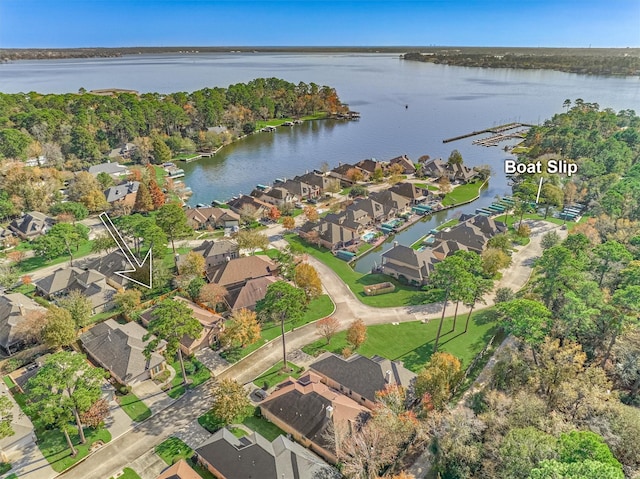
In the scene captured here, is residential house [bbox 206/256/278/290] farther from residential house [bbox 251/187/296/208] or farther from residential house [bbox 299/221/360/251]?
residential house [bbox 251/187/296/208]

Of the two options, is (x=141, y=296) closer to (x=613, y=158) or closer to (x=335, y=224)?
(x=335, y=224)

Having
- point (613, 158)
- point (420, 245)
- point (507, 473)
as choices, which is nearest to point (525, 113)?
point (613, 158)

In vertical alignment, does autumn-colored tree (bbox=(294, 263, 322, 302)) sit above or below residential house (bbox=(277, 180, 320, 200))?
below

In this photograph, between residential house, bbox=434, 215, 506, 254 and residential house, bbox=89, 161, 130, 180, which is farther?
residential house, bbox=89, 161, 130, 180

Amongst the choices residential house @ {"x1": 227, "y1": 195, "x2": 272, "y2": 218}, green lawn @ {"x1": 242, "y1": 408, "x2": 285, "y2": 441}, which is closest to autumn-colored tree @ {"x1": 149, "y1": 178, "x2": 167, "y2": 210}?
residential house @ {"x1": 227, "y1": 195, "x2": 272, "y2": 218}

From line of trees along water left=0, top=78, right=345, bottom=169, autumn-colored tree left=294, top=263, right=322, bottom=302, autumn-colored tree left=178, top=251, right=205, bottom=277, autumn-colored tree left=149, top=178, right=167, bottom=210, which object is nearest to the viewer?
autumn-colored tree left=294, top=263, right=322, bottom=302

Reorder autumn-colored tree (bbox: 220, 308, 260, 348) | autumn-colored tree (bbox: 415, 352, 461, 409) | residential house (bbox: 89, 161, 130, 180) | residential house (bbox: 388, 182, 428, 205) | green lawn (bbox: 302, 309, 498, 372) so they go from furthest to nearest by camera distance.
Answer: residential house (bbox: 89, 161, 130, 180), residential house (bbox: 388, 182, 428, 205), green lawn (bbox: 302, 309, 498, 372), autumn-colored tree (bbox: 220, 308, 260, 348), autumn-colored tree (bbox: 415, 352, 461, 409)

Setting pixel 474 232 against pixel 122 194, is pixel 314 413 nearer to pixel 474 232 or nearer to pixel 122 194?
pixel 474 232
